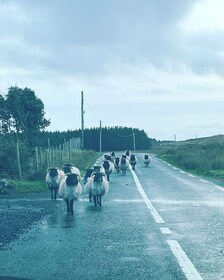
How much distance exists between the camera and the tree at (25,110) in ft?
195

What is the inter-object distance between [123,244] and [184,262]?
183 cm

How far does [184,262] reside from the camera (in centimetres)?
775

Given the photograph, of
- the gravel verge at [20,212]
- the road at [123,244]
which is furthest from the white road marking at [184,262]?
the gravel verge at [20,212]

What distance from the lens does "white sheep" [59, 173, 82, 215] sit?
48.1 feet

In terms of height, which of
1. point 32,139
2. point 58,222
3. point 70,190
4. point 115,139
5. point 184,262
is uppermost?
point 115,139

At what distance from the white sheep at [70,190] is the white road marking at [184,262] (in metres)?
5.57

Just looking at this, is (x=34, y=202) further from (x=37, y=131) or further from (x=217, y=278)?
(x=37, y=131)

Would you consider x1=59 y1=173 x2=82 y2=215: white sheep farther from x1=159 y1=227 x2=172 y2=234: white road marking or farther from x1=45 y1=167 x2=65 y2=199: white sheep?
x1=159 y1=227 x2=172 y2=234: white road marking

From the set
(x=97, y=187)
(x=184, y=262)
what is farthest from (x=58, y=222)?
(x=184, y=262)

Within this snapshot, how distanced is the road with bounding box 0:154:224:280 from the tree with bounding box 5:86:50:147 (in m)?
44.3

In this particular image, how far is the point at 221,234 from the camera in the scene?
1040 cm

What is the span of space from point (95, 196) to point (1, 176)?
10371 mm

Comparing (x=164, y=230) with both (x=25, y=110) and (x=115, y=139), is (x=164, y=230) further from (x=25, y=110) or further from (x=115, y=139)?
(x=115, y=139)

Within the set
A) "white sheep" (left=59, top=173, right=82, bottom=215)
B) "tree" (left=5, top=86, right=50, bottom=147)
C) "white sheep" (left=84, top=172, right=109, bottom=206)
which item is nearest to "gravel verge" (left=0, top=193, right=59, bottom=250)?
"white sheep" (left=59, top=173, right=82, bottom=215)
